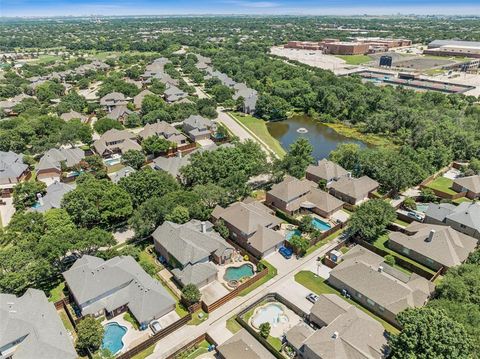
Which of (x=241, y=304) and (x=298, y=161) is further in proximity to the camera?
(x=298, y=161)

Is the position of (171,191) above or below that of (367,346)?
above

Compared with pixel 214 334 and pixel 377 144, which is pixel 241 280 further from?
pixel 377 144

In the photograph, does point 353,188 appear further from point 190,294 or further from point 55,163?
point 55,163

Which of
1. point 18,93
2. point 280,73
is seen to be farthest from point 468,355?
point 18,93

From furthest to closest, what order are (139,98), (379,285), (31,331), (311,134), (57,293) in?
(139,98) < (311,134) < (57,293) < (379,285) < (31,331)

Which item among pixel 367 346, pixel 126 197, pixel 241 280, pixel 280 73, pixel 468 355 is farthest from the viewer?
pixel 280 73

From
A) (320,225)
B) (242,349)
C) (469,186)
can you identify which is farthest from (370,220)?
(469,186)
